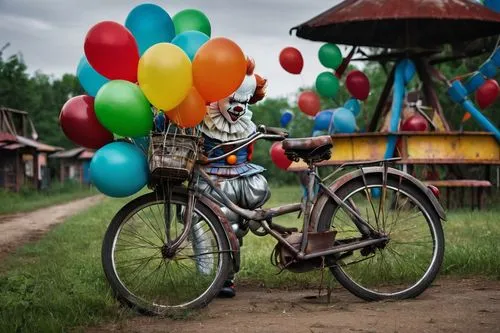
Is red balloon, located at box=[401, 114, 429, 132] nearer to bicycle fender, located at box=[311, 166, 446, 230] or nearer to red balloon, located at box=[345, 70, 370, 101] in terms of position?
red balloon, located at box=[345, 70, 370, 101]

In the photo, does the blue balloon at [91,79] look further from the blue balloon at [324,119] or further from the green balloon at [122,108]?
the blue balloon at [324,119]

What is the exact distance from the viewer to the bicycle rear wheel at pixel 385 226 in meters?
4.68

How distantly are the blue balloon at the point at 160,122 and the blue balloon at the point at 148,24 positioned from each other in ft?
Answer: 1.73

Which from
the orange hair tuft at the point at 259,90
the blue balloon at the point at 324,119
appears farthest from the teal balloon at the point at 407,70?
the orange hair tuft at the point at 259,90

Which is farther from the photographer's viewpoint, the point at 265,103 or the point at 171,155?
the point at 265,103

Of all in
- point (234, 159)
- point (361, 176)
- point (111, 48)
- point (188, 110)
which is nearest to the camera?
point (111, 48)

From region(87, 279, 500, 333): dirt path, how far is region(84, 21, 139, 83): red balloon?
1.62 metres

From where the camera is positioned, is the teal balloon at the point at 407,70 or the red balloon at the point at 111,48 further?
the teal balloon at the point at 407,70

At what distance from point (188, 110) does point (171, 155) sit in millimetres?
372

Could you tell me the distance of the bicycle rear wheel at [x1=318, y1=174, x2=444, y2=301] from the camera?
15.4 ft

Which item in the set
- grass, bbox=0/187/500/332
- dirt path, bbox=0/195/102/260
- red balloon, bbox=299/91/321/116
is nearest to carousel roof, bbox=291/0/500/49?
red balloon, bbox=299/91/321/116

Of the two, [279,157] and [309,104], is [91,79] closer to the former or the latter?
[279,157]

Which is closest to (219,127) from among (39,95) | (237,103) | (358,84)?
(237,103)

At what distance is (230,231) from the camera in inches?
178
